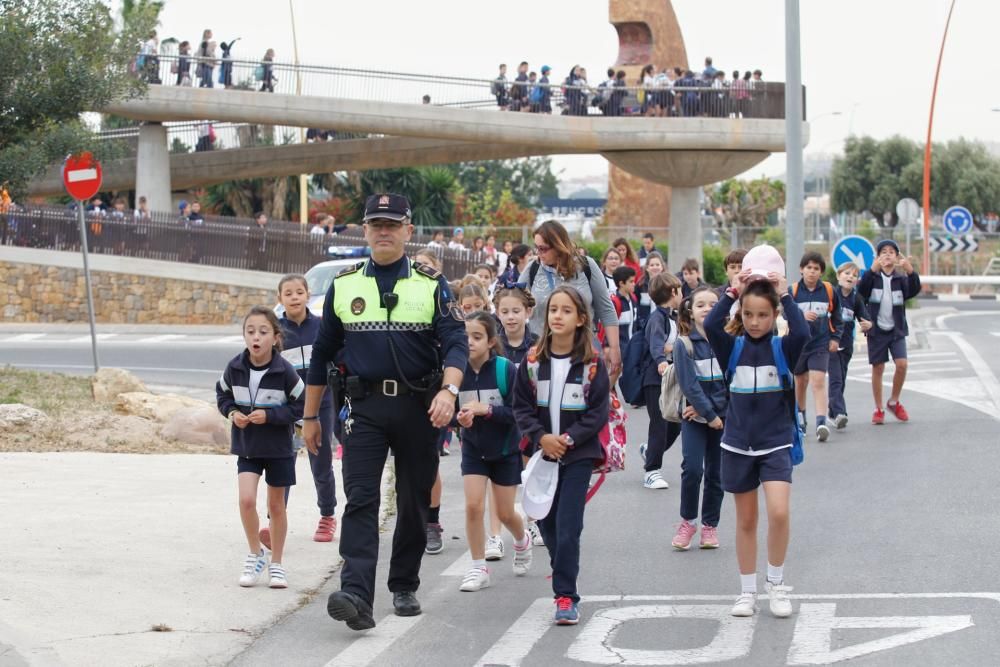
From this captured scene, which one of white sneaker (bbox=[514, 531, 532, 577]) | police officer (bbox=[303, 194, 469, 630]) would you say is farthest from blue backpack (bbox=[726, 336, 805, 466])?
white sneaker (bbox=[514, 531, 532, 577])

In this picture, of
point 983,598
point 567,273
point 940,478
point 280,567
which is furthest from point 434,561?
point 940,478

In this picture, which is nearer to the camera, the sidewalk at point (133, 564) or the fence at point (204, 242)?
the sidewalk at point (133, 564)

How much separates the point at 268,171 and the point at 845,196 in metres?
51.0

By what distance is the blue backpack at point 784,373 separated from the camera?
7.03m

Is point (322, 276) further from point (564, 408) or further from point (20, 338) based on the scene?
point (564, 408)

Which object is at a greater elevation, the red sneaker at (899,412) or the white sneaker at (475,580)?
the white sneaker at (475,580)

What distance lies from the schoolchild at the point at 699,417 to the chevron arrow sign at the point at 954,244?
3820 centimetres

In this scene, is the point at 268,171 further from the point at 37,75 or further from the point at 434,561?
the point at 434,561

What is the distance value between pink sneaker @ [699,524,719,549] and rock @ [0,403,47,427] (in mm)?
6852

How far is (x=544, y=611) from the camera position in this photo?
7.14 m

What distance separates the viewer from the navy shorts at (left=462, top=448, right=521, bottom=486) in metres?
7.80

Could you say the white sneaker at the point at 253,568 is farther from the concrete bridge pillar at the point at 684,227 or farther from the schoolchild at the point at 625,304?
the concrete bridge pillar at the point at 684,227

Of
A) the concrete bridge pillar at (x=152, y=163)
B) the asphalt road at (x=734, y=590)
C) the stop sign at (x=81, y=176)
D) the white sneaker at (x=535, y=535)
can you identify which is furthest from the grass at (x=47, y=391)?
the concrete bridge pillar at (x=152, y=163)

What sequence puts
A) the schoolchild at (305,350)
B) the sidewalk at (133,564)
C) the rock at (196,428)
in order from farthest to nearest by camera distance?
the rock at (196,428) → the schoolchild at (305,350) → the sidewalk at (133,564)
